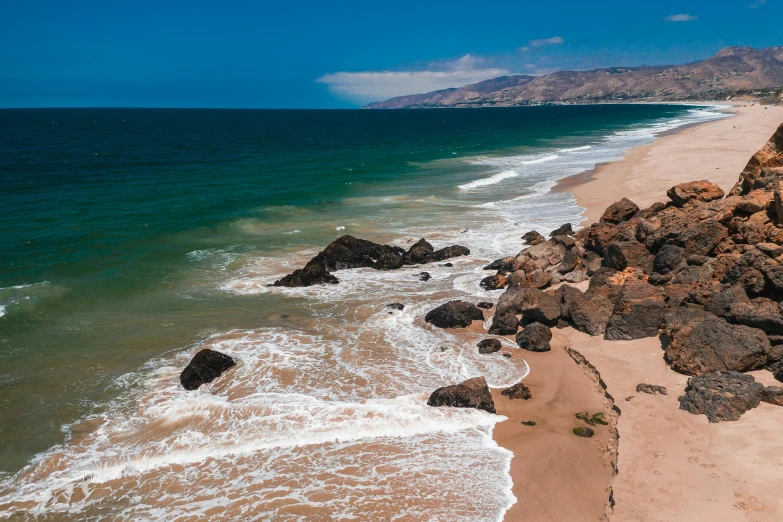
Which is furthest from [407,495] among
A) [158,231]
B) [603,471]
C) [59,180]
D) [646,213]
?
[59,180]

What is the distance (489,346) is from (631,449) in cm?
450

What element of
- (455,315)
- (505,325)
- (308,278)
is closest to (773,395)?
(505,325)

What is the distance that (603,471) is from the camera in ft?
26.8

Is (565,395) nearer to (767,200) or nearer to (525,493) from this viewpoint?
(525,493)

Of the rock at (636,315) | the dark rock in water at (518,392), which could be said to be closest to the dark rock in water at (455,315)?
the rock at (636,315)

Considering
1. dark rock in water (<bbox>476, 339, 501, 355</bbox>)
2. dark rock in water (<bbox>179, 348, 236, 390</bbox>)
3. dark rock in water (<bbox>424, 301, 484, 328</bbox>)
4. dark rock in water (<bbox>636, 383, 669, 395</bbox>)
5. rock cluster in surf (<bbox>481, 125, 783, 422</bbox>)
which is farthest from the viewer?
dark rock in water (<bbox>424, 301, 484, 328</bbox>)

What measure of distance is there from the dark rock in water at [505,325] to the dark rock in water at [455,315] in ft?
2.22

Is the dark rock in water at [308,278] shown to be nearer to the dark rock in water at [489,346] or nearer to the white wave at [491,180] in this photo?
the dark rock in water at [489,346]

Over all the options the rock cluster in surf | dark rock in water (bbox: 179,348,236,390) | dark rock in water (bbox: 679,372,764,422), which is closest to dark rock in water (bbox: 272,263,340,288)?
the rock cluster in surf

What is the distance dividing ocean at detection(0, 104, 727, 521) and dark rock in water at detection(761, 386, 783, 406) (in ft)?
13.7

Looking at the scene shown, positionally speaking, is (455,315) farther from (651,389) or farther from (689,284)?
(689,284)

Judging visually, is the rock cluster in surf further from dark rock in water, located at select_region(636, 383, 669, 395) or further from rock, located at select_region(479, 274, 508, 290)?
dark rock in water, located at select_region(636, 383, 669, 395)

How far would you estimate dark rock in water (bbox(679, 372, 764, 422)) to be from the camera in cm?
874

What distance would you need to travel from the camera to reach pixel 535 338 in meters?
12.4
